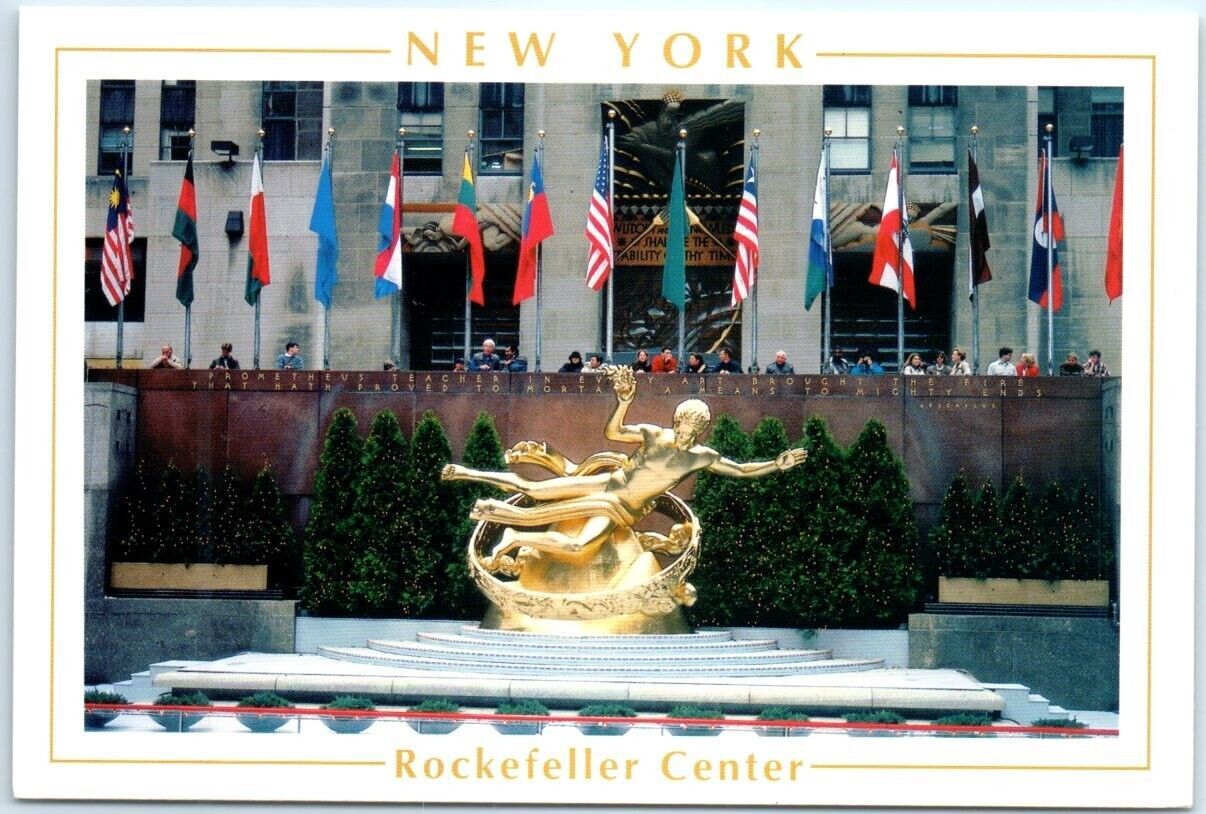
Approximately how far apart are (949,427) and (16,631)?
32.9 feet

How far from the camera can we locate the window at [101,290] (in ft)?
74.2

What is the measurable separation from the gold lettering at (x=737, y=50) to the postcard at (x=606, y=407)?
6cm

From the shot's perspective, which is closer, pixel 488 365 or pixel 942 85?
pixel 942 85

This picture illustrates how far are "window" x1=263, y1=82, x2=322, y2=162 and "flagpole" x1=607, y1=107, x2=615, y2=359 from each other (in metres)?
3.52

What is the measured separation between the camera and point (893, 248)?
25938mm

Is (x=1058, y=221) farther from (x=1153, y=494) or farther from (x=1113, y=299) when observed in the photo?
(x=1153, y=494)

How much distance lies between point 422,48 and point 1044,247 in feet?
26.2

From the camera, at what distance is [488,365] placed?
1011 inches

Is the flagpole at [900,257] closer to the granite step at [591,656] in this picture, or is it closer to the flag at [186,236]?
the granite step at [591,656]

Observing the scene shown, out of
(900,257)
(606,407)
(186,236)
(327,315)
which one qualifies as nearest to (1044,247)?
(900,257)

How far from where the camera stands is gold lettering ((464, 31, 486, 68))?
21234 millimetres

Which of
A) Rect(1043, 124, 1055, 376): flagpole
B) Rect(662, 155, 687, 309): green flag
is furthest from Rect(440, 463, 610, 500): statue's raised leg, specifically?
Rect(1043, 124, 1055, 376): flagpole

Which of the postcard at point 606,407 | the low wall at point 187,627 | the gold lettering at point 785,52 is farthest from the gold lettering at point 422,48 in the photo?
the low wall at point 187,627
